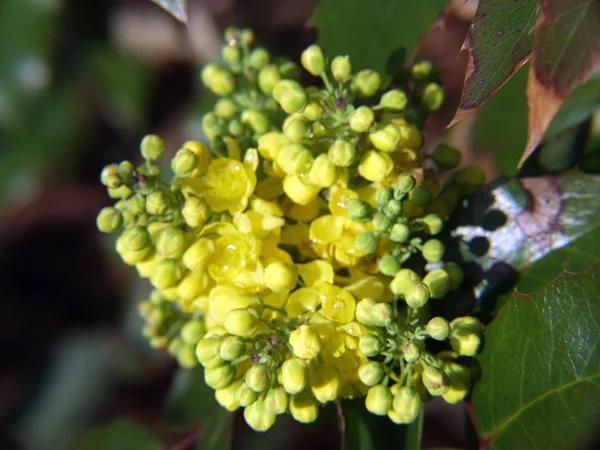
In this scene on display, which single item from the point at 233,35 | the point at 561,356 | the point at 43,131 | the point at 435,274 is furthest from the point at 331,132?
the point at 43,131

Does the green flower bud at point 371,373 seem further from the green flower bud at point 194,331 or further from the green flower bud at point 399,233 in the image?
the green flower bud at point 194,331

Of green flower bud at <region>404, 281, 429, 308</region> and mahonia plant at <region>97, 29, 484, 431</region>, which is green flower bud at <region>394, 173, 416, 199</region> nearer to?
mahonia plant at <region>97, 29, 484, 431</region>

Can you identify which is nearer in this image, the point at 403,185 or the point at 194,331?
the point at 403,185

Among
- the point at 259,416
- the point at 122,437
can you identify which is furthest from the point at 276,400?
the point at 122,437

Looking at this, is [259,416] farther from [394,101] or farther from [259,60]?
[259,60]

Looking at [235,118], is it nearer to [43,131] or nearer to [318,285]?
[318,285]

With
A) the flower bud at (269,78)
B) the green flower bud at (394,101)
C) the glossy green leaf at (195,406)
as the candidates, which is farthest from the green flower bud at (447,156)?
the glossy green leaf at (195,406)
